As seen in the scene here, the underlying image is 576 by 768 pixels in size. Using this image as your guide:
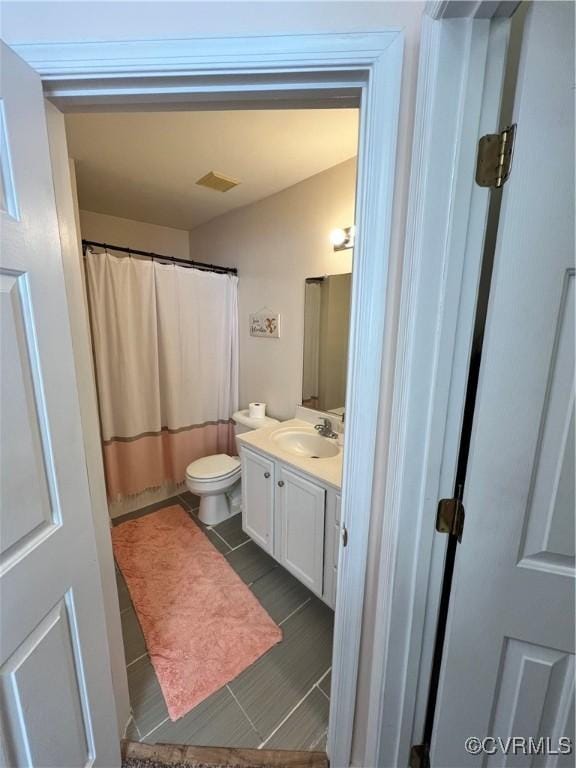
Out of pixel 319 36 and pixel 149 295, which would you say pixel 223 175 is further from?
pixel 319 36

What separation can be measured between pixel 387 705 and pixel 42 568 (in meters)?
0.95

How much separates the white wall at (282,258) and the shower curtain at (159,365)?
23 centimetres

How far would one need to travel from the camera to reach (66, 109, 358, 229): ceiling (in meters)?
1.43

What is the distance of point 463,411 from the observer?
660mm

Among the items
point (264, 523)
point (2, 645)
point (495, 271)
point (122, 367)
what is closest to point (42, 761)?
point (2, 645)

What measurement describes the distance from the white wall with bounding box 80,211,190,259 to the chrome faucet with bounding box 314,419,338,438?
246cm

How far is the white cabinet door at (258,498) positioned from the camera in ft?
5.62

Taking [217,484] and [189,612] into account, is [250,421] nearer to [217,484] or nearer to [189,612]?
[217,484]

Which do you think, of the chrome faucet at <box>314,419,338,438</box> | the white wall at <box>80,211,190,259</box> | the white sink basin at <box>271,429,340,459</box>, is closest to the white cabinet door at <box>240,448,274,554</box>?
the white sink basin at <box>271,429,340,459</box>

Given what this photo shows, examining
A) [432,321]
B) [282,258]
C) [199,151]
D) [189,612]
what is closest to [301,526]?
[189,612]

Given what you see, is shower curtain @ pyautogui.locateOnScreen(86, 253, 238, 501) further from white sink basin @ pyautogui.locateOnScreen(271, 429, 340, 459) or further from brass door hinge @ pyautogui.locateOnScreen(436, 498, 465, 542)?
brass door hinge @ pyautogui.locateOnScreen(436, 498, 465, 542)

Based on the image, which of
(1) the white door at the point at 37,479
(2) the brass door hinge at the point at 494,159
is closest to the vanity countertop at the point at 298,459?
(1) the white door at the point at 37,479

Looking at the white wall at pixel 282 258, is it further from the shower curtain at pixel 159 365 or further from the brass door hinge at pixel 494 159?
the brass door hinge at pixel 494 159

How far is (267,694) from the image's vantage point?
1242 millimetres
